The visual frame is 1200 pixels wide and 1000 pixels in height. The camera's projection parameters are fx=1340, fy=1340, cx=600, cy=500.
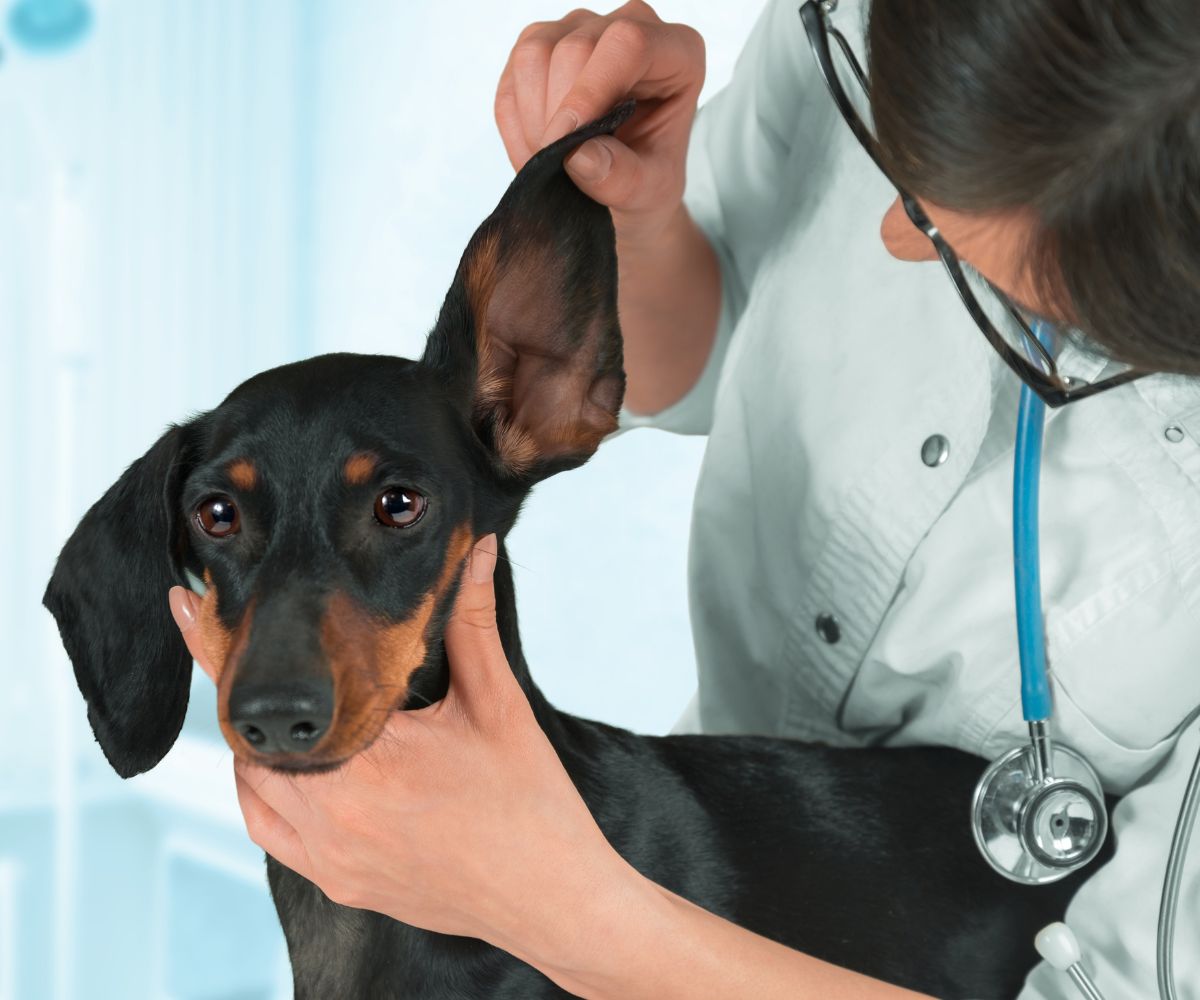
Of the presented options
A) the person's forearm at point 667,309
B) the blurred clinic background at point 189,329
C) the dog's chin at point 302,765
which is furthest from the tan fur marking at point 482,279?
the blurred clinic background at point 189,329

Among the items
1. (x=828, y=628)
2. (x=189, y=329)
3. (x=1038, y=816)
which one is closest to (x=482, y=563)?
(x=828, y=628)

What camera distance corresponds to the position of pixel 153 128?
3.01 meters

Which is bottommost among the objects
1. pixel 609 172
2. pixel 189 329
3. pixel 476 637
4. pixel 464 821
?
pixel 189 329

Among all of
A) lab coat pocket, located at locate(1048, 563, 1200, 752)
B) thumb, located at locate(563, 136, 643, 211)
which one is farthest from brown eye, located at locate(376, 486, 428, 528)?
lab coat pocket, located at locate(1048, 563, 1200, 752)

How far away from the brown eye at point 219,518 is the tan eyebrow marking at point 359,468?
0.11 metres

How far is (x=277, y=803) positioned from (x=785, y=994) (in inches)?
17.4

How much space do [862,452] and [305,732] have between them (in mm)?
669

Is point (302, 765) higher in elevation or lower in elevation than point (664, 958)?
higher

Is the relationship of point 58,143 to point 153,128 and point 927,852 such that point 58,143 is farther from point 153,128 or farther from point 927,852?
point 927,852

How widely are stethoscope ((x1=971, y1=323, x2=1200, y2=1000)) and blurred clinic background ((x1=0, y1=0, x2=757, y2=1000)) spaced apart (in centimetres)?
137

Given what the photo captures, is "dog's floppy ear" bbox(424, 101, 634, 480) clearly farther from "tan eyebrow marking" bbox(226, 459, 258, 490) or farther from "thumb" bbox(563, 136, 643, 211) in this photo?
"tan eyebrow marking" bbox(226, 459, 258, 490)

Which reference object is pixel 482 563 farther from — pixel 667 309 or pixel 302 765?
pixel 667 309

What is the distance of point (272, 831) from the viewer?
111 cm

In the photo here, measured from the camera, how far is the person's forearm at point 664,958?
41.1 inches
